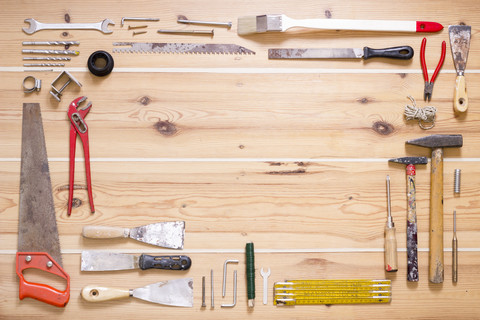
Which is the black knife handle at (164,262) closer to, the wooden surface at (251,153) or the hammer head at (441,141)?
the wooden surface at (251,153)

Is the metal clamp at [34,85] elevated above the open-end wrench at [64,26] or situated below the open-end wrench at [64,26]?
below

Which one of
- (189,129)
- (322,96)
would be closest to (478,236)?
(322,96)

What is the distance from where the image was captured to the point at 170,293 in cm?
153

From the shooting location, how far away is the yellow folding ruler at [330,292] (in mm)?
1540

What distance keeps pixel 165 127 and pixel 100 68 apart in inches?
12.2

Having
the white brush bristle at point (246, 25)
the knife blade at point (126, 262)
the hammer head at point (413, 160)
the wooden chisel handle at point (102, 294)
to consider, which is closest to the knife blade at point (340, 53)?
the white brush bristle at point (246, 25)

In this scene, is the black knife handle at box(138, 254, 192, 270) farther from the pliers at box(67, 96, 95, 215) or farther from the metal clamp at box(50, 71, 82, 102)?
the metal clamp at box(50, 71, 82, 102)

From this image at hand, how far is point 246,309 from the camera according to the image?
1549mm

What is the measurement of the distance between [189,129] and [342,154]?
556 millimetres

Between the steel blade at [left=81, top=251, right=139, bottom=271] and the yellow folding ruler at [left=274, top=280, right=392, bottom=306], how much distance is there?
0.51 meters

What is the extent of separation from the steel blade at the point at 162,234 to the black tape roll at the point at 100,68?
1.85 ft

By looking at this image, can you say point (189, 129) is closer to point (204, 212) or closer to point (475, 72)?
point (204, 212)

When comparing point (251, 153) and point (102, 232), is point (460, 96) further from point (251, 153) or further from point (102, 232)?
point (102, 232)

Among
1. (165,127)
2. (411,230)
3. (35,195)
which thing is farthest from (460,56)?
(35,195)
